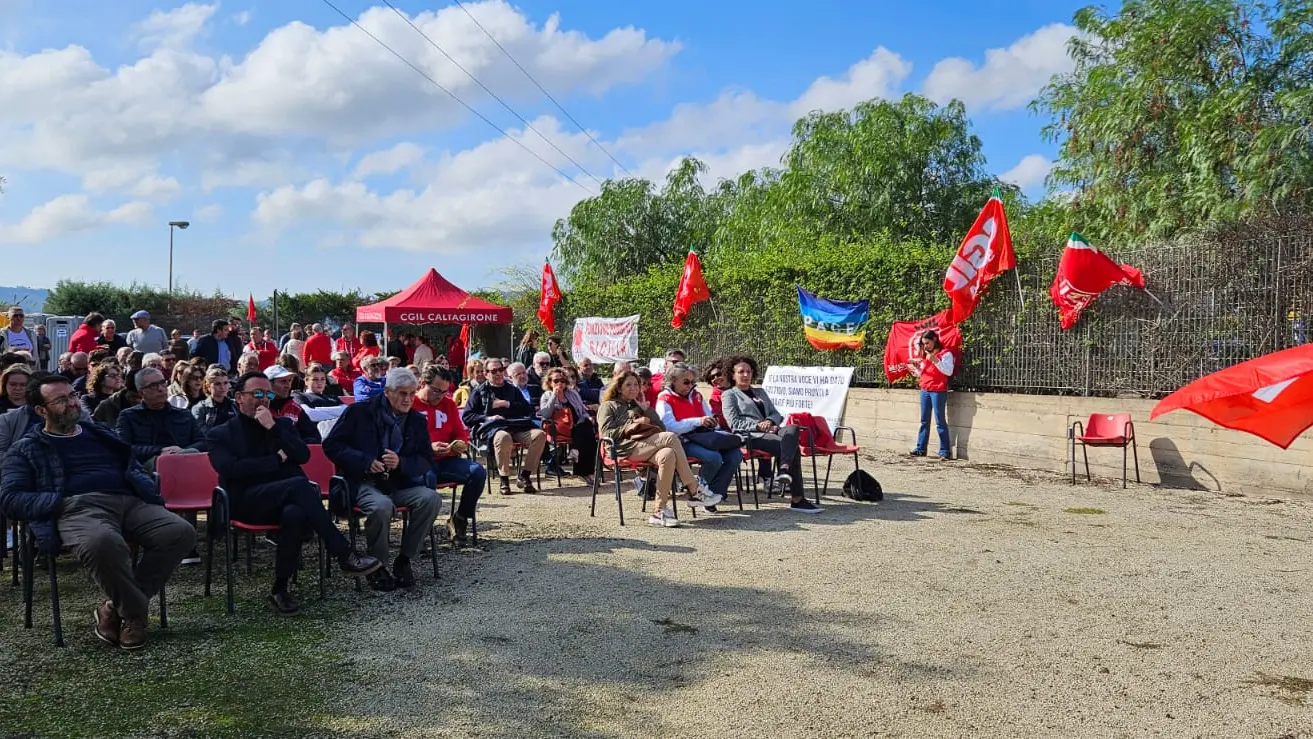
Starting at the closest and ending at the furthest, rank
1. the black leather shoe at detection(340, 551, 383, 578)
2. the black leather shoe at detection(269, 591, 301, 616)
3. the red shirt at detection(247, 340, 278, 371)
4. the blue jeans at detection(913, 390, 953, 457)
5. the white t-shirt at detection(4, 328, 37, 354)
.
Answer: the black leather shoe at detection(269, 591, 301, 616)
the black leather shoe at detection(340, 551, 383, 578)
the blue jeans at detection(913, 390, 953, 457)
the white t-shirt at detection(4, 328, 37, 354)
the red shirt at detection(247, 340, 278, 371)

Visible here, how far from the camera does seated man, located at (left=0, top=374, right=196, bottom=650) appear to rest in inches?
187

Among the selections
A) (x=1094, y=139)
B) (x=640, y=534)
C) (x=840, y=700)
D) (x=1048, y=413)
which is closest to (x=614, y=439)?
(x=640, y=534)

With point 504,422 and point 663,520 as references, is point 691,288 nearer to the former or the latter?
point 504,422

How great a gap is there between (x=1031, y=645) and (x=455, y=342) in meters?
20.9

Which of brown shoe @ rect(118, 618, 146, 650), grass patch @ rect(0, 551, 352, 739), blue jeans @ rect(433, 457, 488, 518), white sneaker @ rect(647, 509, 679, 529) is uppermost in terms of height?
blue jeans @ rect(433, 457, 488, 518)

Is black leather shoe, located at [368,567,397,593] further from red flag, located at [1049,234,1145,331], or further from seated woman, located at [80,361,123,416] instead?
red flag, located at [1049,234,1145,331]

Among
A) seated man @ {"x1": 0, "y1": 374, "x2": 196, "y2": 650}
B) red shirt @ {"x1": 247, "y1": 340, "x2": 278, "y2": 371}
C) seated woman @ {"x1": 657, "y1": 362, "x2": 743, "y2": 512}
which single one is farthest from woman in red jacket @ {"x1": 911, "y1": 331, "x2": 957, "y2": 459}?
seated man @ {"x1": 0, "y1": 374, "x2": 196, "y2": 650}

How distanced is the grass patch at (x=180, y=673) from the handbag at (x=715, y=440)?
3.73 meters

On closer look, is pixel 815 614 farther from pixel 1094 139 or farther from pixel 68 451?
pixel 1094 139

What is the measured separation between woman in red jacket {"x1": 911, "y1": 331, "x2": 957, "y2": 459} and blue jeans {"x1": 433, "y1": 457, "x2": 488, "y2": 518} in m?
7.10

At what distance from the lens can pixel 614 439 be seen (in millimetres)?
8117

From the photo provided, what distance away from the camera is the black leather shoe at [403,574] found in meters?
5.99

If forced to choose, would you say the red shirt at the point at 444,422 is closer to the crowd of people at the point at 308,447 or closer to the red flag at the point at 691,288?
the crowd of people at the point at 308,447

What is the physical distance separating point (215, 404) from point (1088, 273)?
9.10 m
